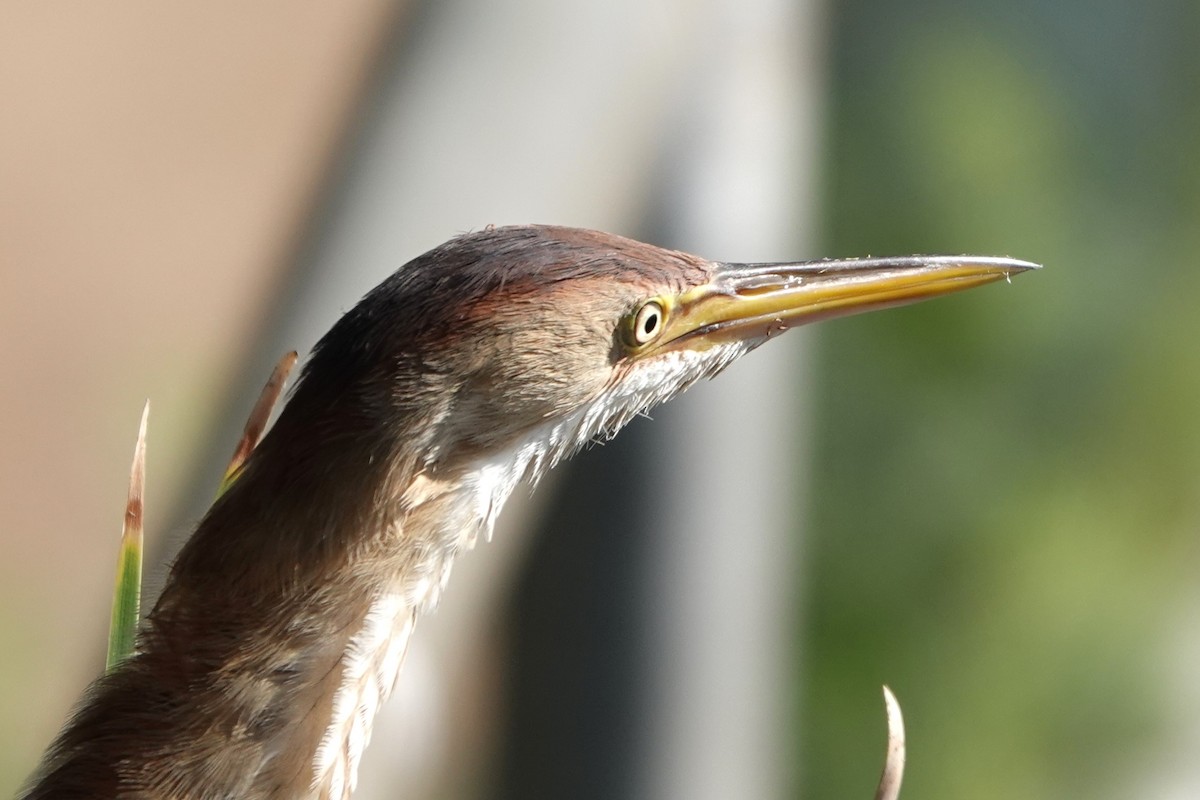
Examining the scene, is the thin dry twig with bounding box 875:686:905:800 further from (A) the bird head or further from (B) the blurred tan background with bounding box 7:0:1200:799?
(B) the blurred tan background with bounding box 7:0:1200:799

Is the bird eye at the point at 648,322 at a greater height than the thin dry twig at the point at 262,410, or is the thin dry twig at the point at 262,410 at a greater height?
the bird eye at the point at 648,322

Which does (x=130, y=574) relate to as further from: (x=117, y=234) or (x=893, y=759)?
(x=117, y=234)

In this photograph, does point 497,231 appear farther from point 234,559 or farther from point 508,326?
point 234,559

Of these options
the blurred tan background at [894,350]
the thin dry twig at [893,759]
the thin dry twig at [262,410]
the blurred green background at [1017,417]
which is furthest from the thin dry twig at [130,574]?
the blurred green background at [1017,417]

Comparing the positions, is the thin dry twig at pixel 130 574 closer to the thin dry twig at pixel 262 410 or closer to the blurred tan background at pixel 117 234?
the thin dry twig at pixel 262 410

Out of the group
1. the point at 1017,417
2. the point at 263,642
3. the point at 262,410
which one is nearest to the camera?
the point at 263,642

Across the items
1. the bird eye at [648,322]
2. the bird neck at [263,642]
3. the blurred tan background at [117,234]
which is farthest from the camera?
the blurred tan background at [117,234]

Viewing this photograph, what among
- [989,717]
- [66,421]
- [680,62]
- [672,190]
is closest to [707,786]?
[672,190]

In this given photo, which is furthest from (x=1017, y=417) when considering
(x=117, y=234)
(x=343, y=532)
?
(x=343, y=532)
